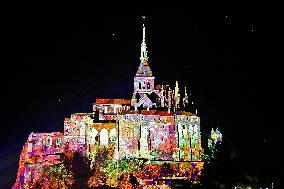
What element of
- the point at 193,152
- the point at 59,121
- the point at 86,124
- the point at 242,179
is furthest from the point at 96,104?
the point at 242,179

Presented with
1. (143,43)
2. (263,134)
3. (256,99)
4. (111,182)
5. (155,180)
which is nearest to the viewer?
(155,180)

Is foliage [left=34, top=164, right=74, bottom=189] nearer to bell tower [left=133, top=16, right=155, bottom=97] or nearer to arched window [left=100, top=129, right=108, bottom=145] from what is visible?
arched window [left=100, top=129, right=108, bottom=145]

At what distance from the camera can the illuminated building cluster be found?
155 ft

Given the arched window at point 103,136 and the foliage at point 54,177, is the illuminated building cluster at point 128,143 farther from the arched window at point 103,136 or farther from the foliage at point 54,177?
the foliage at point 54,177

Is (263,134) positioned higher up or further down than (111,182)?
higher up

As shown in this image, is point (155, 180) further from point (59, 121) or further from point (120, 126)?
point (59, 121)

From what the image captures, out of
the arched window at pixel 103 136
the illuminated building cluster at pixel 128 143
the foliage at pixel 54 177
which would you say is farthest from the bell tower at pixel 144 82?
the foliage at pixel 54 177

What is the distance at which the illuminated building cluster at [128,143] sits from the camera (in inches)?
1863

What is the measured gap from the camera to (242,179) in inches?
1075

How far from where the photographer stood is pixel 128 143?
48.3 meters

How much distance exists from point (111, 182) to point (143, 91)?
44.0ft

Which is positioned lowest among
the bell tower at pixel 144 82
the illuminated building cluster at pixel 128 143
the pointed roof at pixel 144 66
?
the illuminated building cluster at pixel 128 143

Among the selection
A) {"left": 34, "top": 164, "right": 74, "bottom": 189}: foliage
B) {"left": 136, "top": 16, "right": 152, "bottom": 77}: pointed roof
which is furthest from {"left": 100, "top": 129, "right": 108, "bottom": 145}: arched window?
{"left": 136, "top": 16, "right": 152, "bottom": 77}: pointed roof

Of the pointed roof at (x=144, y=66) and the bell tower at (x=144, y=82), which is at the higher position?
the pointed roof at (x=144, y=66)
